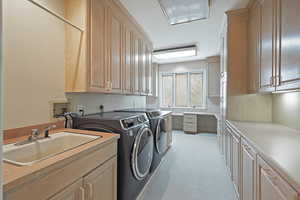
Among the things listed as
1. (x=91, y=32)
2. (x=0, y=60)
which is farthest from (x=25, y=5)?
(x=0, y=60)

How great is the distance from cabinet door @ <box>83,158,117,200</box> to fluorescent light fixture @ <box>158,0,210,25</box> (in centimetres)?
200

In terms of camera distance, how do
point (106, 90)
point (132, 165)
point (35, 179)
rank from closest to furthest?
point (35, 179)
point (132, 165)
point (106, 90)

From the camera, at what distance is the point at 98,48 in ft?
5.56

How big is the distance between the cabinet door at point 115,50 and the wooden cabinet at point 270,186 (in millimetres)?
1756

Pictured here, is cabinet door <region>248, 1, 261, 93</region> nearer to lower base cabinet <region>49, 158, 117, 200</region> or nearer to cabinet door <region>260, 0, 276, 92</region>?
cabinet door <region>260, 0, 276, 92</region>

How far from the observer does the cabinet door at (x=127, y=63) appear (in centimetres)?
229

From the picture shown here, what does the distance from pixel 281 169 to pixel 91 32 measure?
1940 millimetres

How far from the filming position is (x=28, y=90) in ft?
4.28

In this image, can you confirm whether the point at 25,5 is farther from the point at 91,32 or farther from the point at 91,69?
the point at 91,69

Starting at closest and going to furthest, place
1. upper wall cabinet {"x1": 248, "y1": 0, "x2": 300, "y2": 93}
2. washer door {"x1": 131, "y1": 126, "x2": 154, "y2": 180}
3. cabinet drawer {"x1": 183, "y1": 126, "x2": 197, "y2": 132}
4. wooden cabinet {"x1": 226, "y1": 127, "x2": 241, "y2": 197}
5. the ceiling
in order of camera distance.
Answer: upper wall cabinet {"x1": 248, "y1": 0, "x2": 300, "y2": 93} < washer door {"x1": 131, "y1": 126, "x2": 154, "y2": 180} < wooden cabinet {"x1": 226, "y1": 127, "x2": 241, "y2": 197} < the ceiling < cabinet drawer {"x1": 183, "y1": 126, "x2": 197, "y2": 132}

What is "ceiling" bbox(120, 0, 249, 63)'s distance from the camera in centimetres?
202

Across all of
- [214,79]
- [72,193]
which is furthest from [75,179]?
[214,79]

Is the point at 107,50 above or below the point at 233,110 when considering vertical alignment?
above

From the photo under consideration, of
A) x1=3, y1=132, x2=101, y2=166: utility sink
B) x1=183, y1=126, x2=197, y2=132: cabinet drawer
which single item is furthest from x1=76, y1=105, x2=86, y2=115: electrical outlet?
x1=183, y1=126, x2=197, y2=132: cabinet drawer
